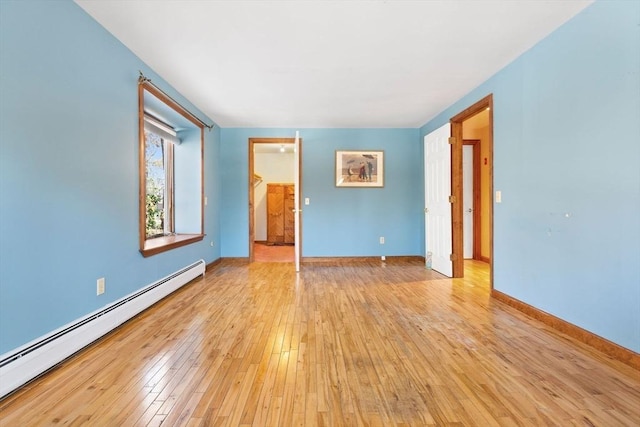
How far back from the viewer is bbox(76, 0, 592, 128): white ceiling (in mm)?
1929

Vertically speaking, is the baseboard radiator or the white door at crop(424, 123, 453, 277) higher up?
the white door at crop(424, 123, 453, 277)

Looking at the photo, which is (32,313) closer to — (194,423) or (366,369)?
(194,423)

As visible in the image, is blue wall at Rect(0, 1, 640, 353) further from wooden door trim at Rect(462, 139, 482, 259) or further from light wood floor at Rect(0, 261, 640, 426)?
wooden door trim at Rect(462, 139, 482, 259)

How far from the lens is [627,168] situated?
1.73 m

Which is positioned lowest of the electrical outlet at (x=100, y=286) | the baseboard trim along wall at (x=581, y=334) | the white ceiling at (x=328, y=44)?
the baseboard trim along wall at (x=581, y=334)

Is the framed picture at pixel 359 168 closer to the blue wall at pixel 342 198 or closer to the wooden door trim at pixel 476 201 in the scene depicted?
the blue wall at pixel 342 198

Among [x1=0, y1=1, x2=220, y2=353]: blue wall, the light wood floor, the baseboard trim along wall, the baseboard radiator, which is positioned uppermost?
[x1=0, y1=1, x2=220, y2=353]: blue wall

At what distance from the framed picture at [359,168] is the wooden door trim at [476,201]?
1598 mm

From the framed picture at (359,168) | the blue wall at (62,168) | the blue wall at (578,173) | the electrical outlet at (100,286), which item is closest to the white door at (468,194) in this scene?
the framed picture at (359,168)

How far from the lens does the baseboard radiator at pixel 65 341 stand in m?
1.42

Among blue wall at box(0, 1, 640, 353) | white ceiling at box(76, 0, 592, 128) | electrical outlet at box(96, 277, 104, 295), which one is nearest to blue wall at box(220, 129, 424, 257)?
white ceiling at box(76, 0, 592, 128)

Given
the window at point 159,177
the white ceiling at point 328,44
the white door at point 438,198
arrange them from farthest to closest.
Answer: the white door at point 438,198
the window at point 159,177
the white ceiling at point 328,44

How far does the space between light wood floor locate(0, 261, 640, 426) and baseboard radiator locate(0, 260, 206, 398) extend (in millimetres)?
61

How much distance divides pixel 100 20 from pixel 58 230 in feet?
5.04
